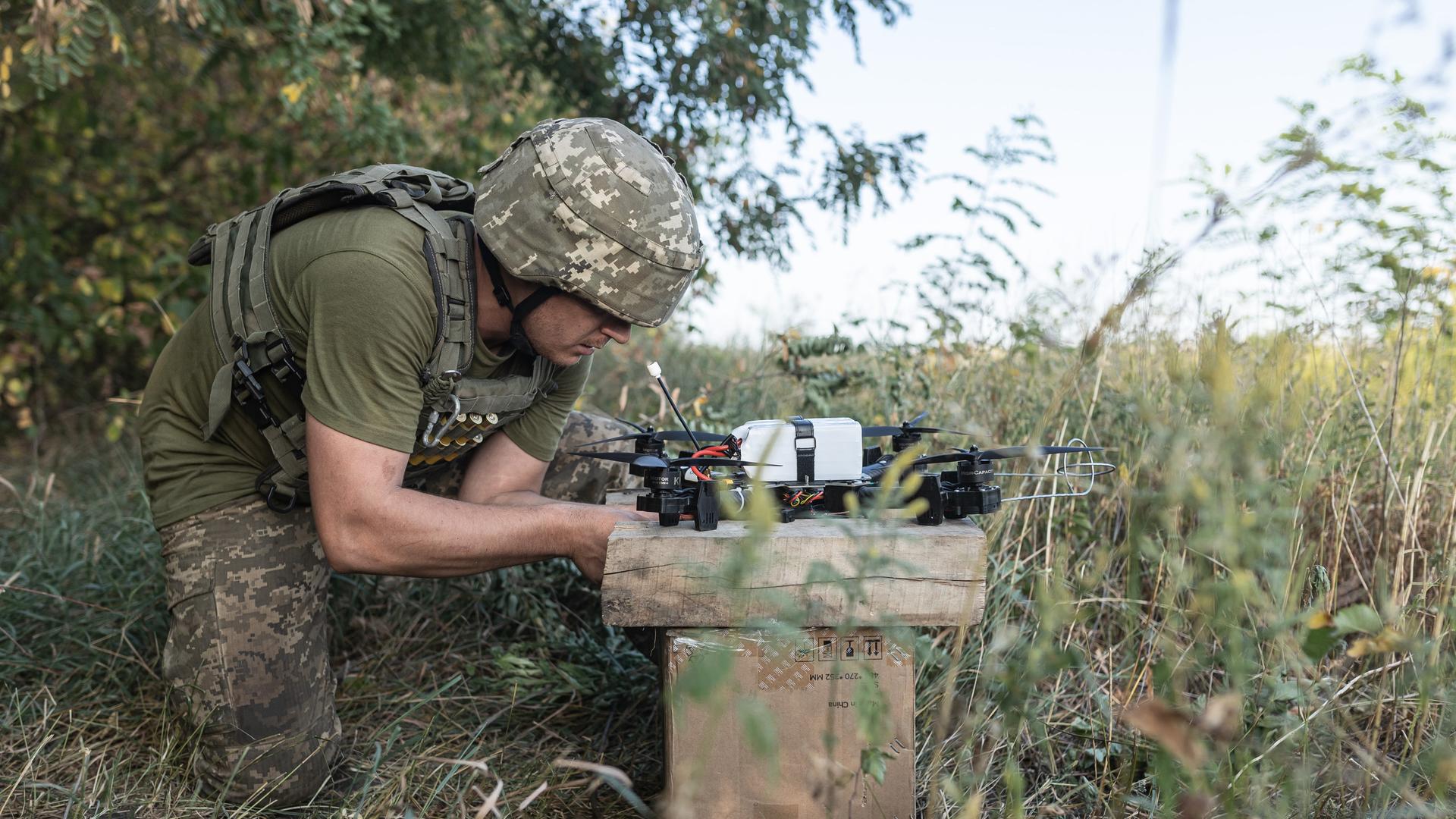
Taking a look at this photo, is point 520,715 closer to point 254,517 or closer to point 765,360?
point 254,517

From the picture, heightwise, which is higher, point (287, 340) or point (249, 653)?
point (287, 340)

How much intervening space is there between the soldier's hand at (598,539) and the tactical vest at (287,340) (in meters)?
0.61

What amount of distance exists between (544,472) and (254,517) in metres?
0.95

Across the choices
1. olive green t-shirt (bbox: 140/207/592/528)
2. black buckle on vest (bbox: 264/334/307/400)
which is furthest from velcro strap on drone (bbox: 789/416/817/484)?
black buckle on vest (bbox: 264/334/307/400)

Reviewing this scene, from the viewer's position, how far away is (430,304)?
Result: 253 cm

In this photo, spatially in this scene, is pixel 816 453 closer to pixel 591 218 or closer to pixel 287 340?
pixel 591 218

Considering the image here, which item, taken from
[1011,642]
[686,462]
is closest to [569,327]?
[686,462]

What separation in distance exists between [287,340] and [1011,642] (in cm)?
201

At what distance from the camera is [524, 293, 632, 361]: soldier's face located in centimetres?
272

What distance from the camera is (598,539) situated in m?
2.34

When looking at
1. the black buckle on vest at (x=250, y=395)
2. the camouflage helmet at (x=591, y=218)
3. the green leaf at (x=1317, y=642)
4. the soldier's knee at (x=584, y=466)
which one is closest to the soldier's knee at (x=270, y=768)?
the black buckle on vest at (x=250, y=395)

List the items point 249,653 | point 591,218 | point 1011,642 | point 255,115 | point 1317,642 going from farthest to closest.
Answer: point 255,115, point 249,653, point 591,218, point 1011,642, point 1317,642

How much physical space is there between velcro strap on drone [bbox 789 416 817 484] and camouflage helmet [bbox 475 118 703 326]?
2.17 ft

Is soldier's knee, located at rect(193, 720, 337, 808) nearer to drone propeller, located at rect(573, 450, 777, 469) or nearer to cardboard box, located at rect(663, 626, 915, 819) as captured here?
cardboard box, located at rect(663, 626, 915, 819)
